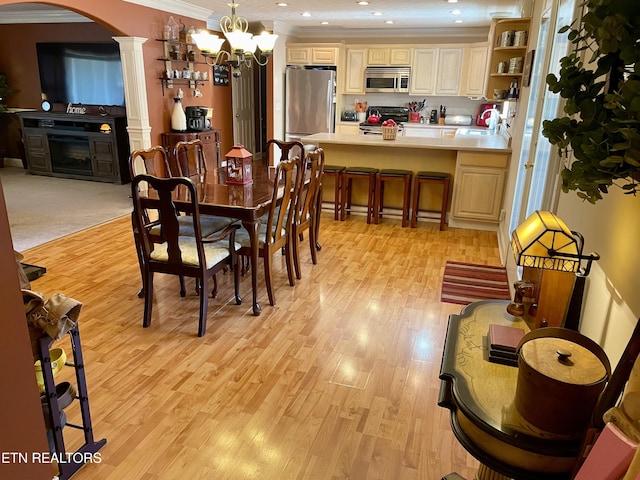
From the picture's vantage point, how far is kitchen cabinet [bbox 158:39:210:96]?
19.2 ft

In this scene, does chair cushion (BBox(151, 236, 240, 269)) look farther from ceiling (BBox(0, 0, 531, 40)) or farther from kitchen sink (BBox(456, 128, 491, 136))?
kitchen sink (BBox(456, 128, 491, 136))

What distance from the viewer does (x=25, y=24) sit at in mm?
7359

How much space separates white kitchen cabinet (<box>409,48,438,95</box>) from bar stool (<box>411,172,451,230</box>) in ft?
10.8

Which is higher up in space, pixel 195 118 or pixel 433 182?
pixel 195 118

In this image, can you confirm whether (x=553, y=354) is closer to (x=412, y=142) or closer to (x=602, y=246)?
(x=602, y=246)

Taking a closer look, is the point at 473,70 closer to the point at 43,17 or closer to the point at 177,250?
the point at 177,250

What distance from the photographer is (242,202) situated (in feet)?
9.50

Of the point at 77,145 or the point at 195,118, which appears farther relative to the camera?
the point at 77,145

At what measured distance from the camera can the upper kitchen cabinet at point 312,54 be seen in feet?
25.8

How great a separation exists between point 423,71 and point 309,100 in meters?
1.98

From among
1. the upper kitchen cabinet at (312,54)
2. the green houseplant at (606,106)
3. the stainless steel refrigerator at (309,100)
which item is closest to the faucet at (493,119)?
the stainless steel refrigerator at (309,100)

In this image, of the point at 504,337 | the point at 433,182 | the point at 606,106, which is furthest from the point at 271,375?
the point at 433,182

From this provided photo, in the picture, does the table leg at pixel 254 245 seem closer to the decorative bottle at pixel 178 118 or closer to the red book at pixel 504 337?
the red book at pixel 504 337

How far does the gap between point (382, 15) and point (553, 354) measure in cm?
641
